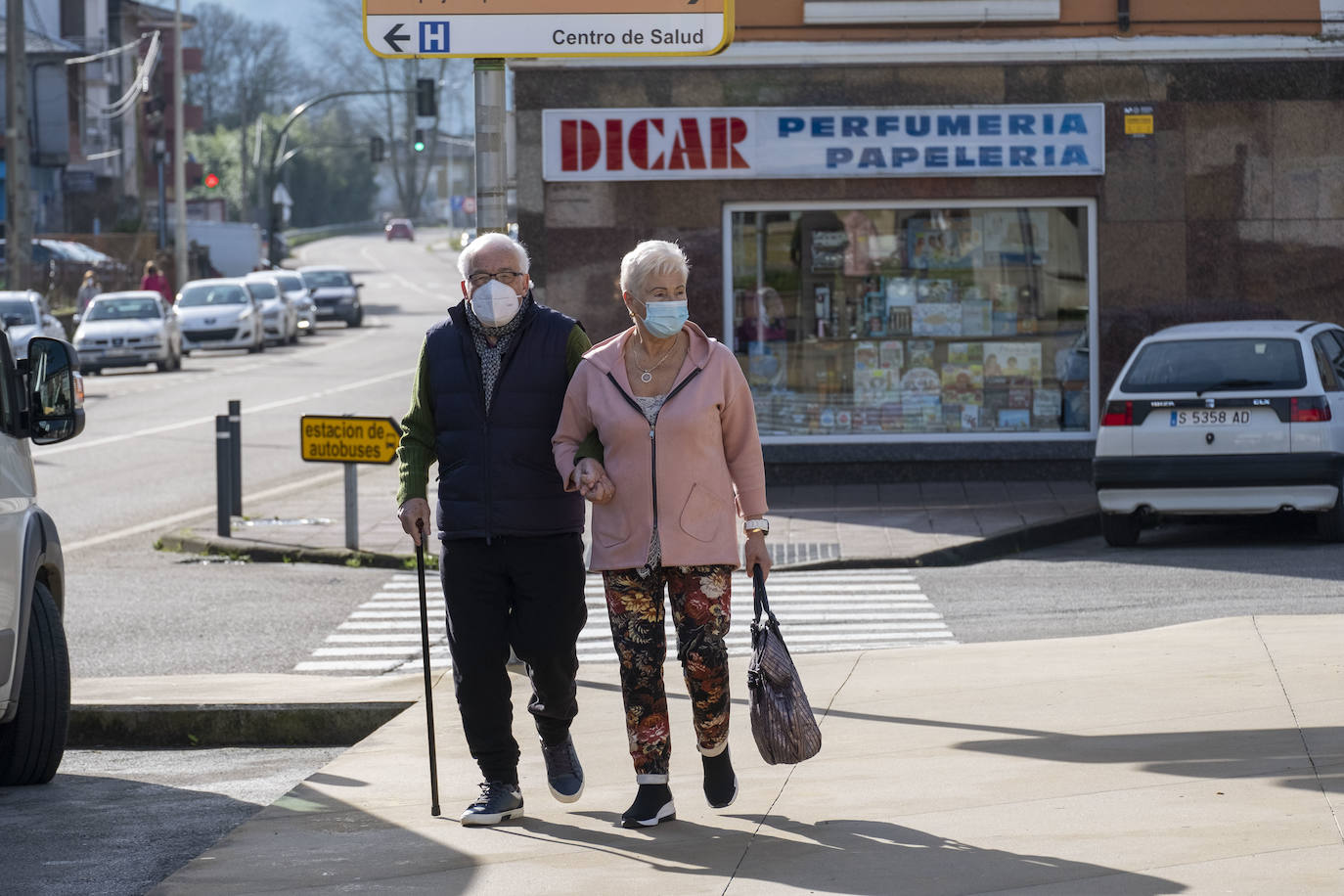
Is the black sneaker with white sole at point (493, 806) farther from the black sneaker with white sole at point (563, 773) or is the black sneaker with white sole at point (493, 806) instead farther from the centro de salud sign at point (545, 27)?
the centro de salud sign at point (545, 27)

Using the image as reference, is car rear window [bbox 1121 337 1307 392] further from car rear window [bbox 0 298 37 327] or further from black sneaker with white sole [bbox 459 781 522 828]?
car rear window [bbox 0 298 37 327]

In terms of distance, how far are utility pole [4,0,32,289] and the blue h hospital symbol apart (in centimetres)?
2980

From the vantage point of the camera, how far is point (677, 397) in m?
5.62

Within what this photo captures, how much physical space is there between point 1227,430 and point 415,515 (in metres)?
8.35

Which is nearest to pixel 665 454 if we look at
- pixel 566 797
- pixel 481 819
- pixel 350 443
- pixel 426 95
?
pixel 566 797

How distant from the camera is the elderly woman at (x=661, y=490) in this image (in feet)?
18.4

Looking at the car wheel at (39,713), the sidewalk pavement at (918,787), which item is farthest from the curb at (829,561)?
the car wheel at (39,713)

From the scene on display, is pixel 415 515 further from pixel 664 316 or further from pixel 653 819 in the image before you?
pixel 653 819

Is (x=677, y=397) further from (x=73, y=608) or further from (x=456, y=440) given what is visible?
(x=73, y=608)

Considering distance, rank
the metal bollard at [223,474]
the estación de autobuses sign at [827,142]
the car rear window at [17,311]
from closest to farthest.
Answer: the metal bollard at [223,474]
the estación de autobuses sign at [827,142]
the car rear window at [17,311]

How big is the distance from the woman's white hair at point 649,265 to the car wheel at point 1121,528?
842 centimetres

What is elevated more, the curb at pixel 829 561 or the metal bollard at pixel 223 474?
the metal bollard at pixel 223 474

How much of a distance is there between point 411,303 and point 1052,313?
151ft

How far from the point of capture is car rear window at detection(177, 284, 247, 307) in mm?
40500
